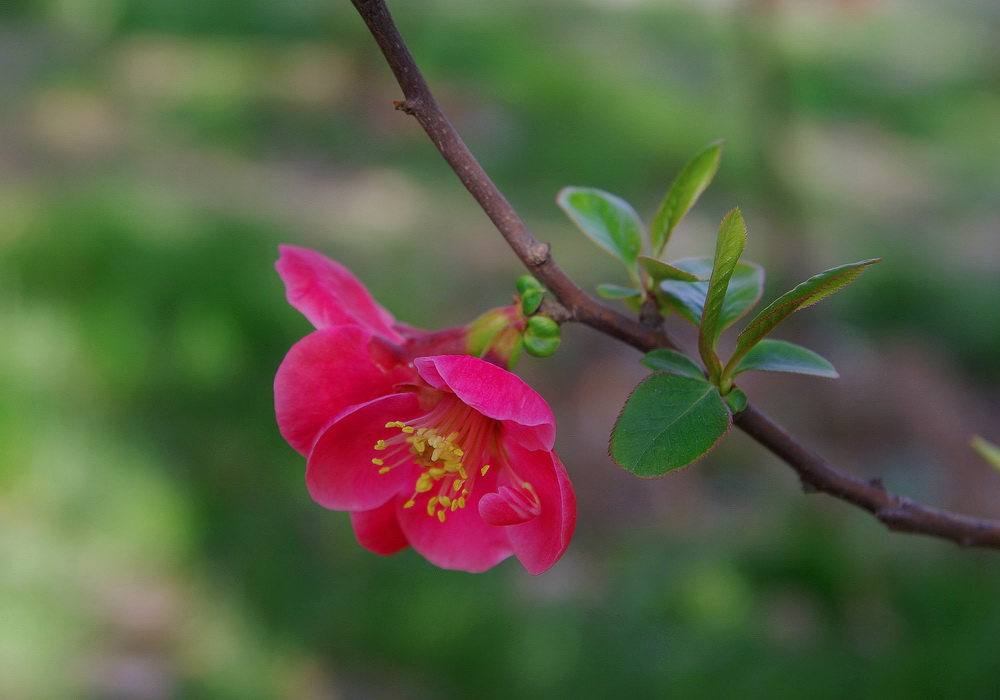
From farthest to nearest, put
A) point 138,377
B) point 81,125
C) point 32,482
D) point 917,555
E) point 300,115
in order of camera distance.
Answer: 1. point 300,115
2. point 81,125
3. point 138,377
4. point 32,482
5. point 917,555

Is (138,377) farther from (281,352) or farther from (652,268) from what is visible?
(652,268)

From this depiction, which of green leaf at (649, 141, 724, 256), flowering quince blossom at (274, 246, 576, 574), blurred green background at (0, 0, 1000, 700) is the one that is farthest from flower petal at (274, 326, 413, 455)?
blurred green background at (0, 0, 1000, 700)

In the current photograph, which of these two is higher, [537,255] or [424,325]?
[424,325]

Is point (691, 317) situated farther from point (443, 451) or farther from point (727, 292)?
point (443, 451)

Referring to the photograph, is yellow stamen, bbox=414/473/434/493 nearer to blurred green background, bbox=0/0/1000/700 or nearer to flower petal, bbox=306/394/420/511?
flower petal, bbox=306/394/420/511

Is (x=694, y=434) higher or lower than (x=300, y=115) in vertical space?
lower

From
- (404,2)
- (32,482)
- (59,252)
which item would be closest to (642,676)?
(32,482)

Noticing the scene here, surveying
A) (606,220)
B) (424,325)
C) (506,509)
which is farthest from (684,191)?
(424,325)
